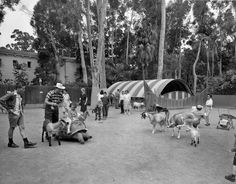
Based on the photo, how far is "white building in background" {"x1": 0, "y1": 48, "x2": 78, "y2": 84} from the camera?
3653 centimetres

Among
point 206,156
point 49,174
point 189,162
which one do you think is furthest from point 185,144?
point 49,174

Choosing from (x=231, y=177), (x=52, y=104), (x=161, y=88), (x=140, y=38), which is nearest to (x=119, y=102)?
(x=161, y=88)

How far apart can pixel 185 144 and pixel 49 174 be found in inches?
179

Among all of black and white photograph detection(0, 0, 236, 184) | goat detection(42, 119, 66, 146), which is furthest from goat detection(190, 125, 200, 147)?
goat detection(42, 119, 66, 146)

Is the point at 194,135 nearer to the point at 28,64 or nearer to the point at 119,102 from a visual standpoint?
the point at 119,102

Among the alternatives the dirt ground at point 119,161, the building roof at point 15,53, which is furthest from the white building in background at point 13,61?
the dirt ground at point 119,161

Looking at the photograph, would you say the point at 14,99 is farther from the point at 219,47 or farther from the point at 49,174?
the point at 219,47

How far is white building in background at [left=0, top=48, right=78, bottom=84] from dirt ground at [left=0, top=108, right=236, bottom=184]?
3137cm

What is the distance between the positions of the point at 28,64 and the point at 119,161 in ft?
122

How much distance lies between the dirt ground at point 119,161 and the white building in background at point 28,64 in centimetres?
3137

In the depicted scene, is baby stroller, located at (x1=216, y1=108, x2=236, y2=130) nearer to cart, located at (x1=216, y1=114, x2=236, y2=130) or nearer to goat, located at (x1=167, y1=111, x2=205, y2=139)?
cart, located at (x1=216, y1=114, x2=236, y2=130)

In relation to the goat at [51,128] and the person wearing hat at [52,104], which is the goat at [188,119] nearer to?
the goat at [51,128]

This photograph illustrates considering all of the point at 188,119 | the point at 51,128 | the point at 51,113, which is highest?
the point at 51,113

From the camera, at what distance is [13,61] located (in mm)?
37406
